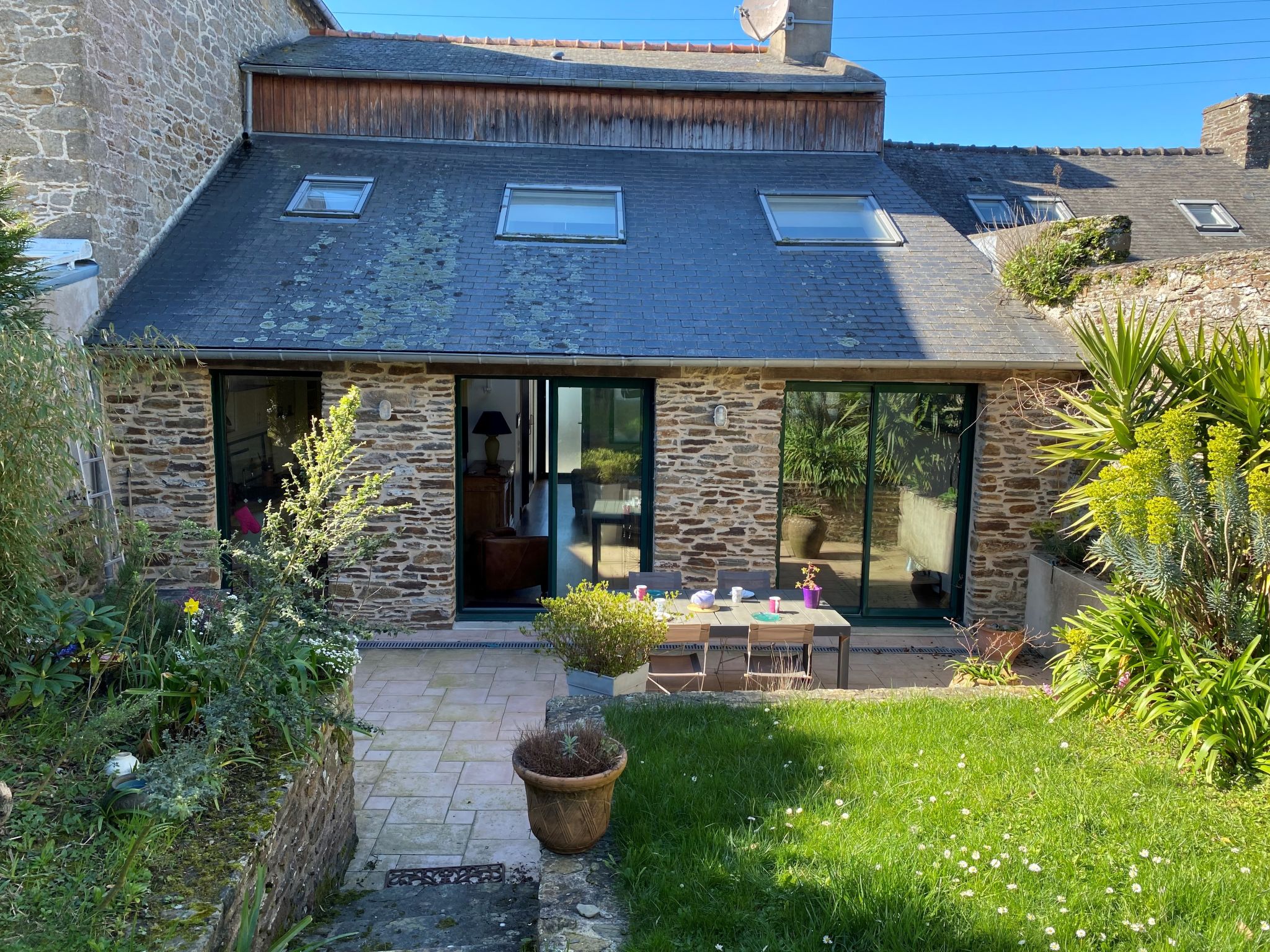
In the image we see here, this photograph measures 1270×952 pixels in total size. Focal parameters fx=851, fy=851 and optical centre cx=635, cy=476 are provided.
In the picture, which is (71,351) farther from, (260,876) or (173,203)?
(173,203)

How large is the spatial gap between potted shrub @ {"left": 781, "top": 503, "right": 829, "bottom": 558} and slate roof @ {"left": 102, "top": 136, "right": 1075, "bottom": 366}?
164 centimetres

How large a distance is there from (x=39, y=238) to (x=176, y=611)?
441 centimetres

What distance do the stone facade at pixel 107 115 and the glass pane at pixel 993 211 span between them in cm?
990

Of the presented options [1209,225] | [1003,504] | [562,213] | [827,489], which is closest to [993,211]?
Answer: [1209,225]

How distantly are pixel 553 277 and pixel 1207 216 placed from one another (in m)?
10.0

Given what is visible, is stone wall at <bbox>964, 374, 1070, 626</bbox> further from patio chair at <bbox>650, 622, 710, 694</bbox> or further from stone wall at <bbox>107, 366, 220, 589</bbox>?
stone wall at <bbox>107, 366, 220, 589</bbox>

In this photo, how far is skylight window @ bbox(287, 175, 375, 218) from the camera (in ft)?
29.8

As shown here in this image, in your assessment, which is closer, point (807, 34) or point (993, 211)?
point (993, 211)

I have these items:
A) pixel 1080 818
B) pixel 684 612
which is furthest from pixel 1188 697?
pixel 684 612

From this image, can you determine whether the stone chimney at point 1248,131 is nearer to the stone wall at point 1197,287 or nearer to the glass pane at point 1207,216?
the glass pane at point 1207,216

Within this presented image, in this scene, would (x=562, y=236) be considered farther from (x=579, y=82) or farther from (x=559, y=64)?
(x=559, y=64)

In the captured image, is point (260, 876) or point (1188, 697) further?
point (1188, 697)

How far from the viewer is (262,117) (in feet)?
34.3

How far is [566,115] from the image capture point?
34.8ft
